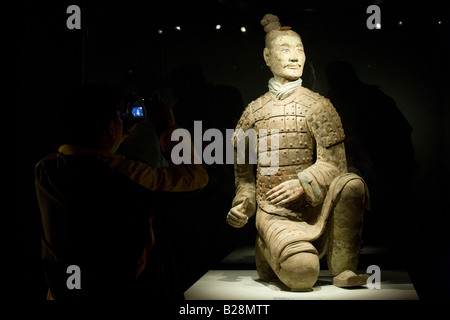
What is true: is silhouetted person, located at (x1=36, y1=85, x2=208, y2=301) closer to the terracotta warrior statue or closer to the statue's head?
the terracotta warrior statue

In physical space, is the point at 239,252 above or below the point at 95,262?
below

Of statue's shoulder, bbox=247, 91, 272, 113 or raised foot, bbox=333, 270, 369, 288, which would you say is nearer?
raised foot, bbox=333, 270, 369, 288

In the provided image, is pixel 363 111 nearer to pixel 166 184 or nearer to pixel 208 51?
pixel 208 51

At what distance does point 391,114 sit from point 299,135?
781 millimetres

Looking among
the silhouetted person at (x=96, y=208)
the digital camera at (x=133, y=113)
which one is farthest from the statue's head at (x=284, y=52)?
the silhouetted person at (x=96, y=208)

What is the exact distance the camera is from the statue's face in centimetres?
402

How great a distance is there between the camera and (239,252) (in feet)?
14.5

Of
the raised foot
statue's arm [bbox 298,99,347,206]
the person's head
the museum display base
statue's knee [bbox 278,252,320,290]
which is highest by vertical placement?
the person's head

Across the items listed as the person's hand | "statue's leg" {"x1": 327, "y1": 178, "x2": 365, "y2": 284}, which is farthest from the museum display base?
the person's hand

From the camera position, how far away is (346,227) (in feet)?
12.4

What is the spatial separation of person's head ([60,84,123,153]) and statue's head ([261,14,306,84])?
180 cm

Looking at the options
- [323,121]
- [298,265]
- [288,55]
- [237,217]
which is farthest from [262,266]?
[288,55]

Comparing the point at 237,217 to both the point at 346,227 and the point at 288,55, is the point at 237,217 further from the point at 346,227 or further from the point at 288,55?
the point at 288,55
